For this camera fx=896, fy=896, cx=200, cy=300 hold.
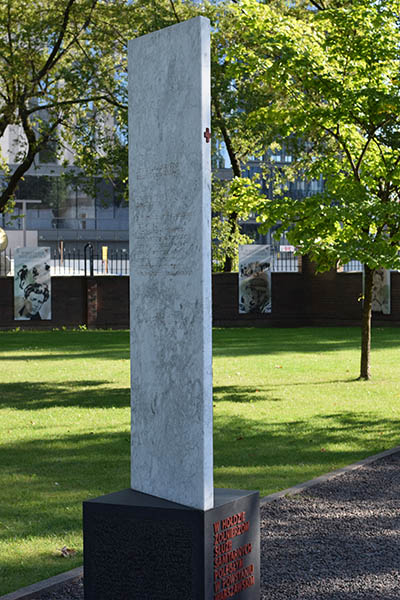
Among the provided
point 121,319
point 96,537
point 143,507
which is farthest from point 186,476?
point 121,319

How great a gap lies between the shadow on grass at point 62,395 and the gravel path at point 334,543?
5600 mm

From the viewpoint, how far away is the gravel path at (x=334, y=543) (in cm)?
520

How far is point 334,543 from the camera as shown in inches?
240

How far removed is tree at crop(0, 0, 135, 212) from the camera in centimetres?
2498

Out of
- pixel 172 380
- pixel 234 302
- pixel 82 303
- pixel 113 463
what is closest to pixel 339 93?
pixel 113 463

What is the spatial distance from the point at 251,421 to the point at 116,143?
1727 cm

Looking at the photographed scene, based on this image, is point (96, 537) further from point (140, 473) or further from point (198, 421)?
point (198, 421)

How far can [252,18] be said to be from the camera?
1368 centimetres

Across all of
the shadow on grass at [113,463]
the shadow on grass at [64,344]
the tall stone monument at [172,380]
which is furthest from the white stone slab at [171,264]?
the shadow on grass at [64,344]

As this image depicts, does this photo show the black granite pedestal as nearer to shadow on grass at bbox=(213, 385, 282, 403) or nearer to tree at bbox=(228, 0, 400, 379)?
shadow on grass at bbox=(213, 385, 282, 403)

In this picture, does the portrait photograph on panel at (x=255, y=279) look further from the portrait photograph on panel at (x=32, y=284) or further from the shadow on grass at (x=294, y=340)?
the portrait photograph on panel at (x=32, y=284)

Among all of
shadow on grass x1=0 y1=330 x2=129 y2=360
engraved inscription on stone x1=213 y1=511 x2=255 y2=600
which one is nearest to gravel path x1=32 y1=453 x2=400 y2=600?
engraved inscription on stone x1=213 y1=511 x2=255 y2=600

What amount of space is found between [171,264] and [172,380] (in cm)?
59

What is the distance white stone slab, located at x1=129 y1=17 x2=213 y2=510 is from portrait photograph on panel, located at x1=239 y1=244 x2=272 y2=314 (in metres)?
26.7
